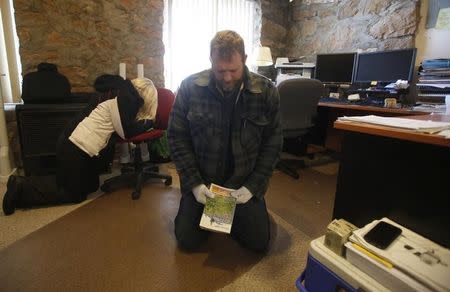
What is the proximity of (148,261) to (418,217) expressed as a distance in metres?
1.19

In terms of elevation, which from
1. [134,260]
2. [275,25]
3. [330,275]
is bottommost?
[134,260]

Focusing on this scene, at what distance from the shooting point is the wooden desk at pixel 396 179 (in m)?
0.87

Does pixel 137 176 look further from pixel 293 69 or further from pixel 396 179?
pixel 293 69

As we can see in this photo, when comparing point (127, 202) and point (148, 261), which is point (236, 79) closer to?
point (148, 261)

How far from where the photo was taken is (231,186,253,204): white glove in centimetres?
127

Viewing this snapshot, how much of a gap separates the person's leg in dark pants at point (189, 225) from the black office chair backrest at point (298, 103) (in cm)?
113

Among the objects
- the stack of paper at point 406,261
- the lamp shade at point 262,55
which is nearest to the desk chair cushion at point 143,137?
the stack of paper at point 406,261

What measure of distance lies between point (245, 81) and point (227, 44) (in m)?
0.22

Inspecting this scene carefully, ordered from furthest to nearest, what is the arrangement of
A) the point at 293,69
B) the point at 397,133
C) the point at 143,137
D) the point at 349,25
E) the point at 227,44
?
the point at 293,69, the point at 349,25, the point at 143,137, the point at 227,44, the point at 397,133

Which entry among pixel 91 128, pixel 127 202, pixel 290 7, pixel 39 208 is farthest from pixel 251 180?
pixel 290 7

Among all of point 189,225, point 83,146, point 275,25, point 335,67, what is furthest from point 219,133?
point 275,25

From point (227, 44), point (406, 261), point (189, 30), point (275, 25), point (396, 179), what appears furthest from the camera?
point (275, 25)

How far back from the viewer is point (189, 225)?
1378 millimetres

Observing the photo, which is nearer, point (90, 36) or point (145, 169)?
point (145, 169)
